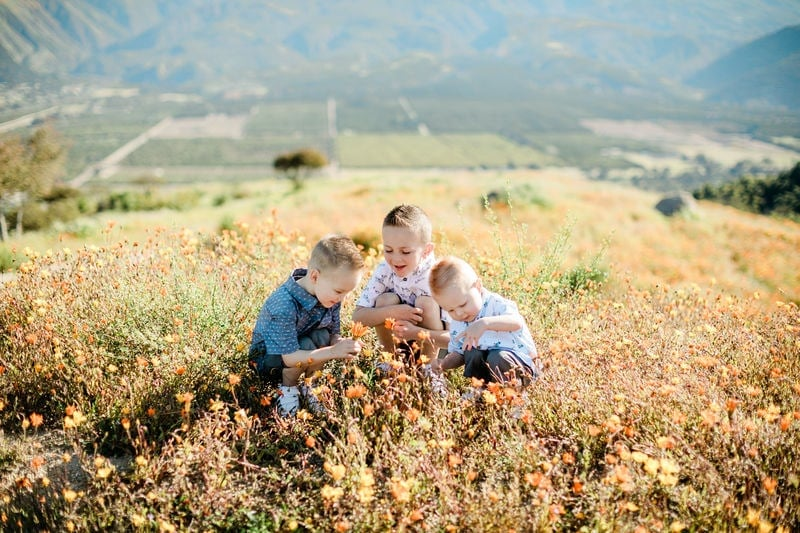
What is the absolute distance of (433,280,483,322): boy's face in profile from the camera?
3.00 meters

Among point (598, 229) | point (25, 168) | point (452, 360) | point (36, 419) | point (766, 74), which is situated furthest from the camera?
point (766, 74)

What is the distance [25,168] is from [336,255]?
38613mm

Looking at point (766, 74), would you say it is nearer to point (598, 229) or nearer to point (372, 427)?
point (598, 229)

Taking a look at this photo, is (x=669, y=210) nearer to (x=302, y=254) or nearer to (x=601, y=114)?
(x=302, y=254)

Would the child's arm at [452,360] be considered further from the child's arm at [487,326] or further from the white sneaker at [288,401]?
the white sneaker at [288,401]

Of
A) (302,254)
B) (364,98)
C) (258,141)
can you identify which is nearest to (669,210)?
(302,254)

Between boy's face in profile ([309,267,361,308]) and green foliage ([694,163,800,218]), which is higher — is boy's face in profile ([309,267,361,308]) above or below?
above

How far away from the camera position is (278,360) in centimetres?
313

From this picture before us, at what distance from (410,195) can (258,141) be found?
359ft

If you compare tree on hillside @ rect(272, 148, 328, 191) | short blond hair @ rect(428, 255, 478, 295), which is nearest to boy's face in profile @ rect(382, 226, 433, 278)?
short blond hair @ rect(428, 255, 478, 295)

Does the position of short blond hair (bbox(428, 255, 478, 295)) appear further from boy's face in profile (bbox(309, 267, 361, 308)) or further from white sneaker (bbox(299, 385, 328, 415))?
white sneaker (bbox(299, 385, 328, 415))

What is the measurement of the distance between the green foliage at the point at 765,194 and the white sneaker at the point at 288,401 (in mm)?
33350

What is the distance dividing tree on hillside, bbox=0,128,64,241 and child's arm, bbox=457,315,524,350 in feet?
119

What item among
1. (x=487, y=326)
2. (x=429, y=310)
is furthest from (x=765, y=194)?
(x=487, y=326)
